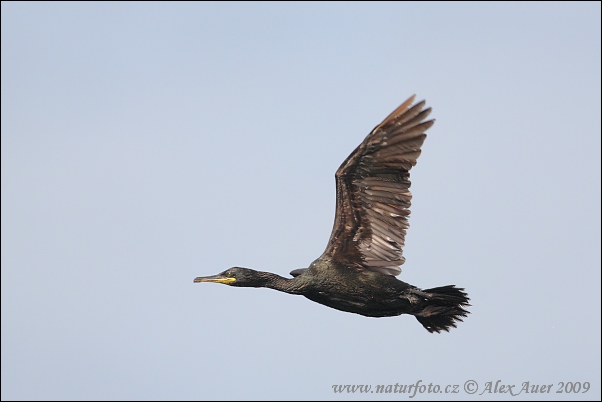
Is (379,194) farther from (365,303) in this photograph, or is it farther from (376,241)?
(365,303)

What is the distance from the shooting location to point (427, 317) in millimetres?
22219

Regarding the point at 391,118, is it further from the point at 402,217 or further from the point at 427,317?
the point at 427,317

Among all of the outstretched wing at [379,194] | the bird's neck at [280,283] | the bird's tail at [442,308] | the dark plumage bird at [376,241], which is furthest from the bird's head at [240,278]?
the bird's tail at [442,308]

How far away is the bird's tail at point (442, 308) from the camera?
2164cm

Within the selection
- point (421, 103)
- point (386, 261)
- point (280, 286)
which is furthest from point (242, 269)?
point (421, 103)

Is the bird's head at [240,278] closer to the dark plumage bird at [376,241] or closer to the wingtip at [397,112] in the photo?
the dark plumage bird at [376,241]

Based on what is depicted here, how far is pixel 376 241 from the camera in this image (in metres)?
21.8

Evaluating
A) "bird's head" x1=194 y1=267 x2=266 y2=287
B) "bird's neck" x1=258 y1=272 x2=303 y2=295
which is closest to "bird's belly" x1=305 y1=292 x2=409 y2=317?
"bird's neck" x1=258 y1=272 x2=303 y2=295

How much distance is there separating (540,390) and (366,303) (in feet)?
10.8

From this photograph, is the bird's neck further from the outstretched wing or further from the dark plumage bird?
the outstretched wing

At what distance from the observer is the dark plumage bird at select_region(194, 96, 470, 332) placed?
2116 centimetres

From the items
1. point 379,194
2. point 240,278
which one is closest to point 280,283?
point 240,278

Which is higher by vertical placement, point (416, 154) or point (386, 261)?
point (416, 154)

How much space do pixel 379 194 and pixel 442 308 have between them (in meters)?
1.86
